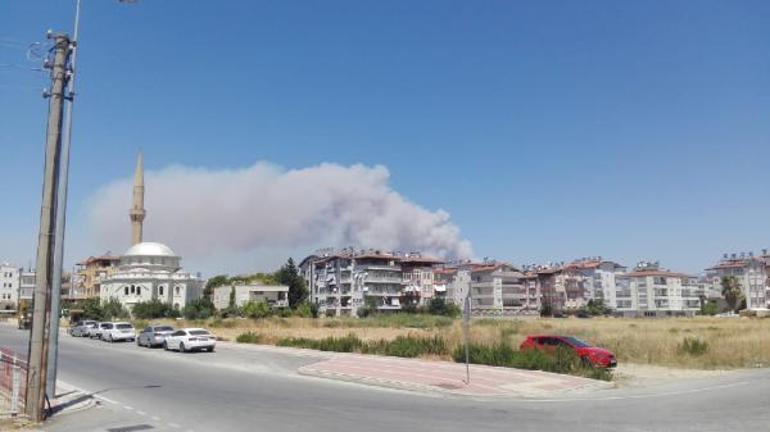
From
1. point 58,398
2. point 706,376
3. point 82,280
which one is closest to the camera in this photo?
point 58,398

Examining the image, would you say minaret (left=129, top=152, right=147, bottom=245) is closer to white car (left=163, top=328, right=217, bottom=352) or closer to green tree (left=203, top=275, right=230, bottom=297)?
green tree (left=203, top=275, right=230, bottom=297)

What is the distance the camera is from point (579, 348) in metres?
26.3

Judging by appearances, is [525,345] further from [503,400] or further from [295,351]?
[295,351]

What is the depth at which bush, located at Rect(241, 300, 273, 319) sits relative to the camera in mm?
106625

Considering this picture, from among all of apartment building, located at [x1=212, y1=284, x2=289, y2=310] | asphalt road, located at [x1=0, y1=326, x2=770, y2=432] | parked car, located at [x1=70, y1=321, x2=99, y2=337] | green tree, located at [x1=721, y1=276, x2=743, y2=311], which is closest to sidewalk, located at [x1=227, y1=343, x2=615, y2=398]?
asphalt road, located at [x1=0, y1=326, x2=770, y2=432]

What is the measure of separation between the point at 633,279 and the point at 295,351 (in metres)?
132

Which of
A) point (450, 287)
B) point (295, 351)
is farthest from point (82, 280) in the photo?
point (295, 351)

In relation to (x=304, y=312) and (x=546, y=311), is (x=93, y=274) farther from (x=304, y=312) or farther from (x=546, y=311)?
(x=546, y=311)

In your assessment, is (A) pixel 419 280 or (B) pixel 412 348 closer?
(B) pixel 412 348

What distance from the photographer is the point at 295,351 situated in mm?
37781

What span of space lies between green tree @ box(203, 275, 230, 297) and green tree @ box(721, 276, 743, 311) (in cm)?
11588

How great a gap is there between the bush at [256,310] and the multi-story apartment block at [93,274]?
182 ft

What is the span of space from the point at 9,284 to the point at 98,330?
14439 cm

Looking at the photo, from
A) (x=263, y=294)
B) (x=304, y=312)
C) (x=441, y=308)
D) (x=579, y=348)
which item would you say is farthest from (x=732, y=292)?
(x=579, y=348)
